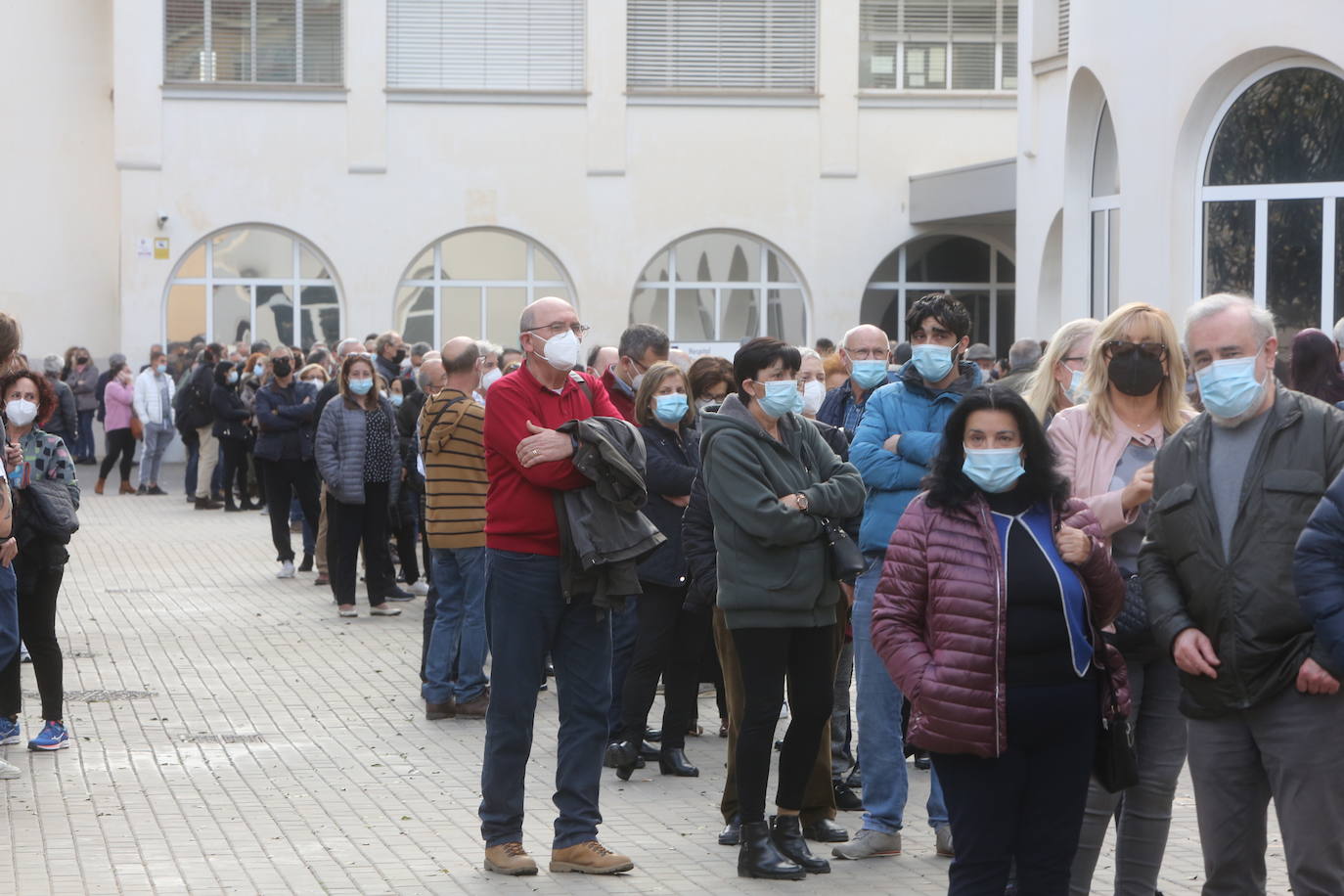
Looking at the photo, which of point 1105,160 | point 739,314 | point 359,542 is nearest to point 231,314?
point 739,314

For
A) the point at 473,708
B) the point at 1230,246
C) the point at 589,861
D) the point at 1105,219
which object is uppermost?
the point at 1105,219

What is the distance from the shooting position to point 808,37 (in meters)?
30.0

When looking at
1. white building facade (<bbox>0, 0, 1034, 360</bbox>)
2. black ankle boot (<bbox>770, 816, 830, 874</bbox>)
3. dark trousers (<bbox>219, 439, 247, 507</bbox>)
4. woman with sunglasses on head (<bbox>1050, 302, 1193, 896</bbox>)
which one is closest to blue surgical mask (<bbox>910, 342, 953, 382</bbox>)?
woman with sunglasses on head (<bbox>1050, 302, 1193, 896</bbox>)

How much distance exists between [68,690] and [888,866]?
5.92 metres

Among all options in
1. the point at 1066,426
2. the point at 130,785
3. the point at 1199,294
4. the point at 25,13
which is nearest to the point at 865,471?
the point at 1066,426

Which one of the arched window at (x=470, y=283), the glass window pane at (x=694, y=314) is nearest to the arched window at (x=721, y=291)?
the glass window pane at (x=694, y=314)

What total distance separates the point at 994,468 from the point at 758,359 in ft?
6.05

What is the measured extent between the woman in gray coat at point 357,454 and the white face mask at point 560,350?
6307 mm

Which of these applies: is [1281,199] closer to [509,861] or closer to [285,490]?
[285,490]

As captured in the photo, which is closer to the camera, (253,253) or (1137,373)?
(1137,373)

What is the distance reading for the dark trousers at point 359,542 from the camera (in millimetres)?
13047

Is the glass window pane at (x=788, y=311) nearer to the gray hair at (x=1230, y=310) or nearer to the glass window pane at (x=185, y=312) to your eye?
the glass window pane at (x=185, y=312)

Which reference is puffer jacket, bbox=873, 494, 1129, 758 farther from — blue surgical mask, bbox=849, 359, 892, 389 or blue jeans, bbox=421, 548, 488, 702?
blue jeans, bbox=421, 548, 488, 702

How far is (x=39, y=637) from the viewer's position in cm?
890
